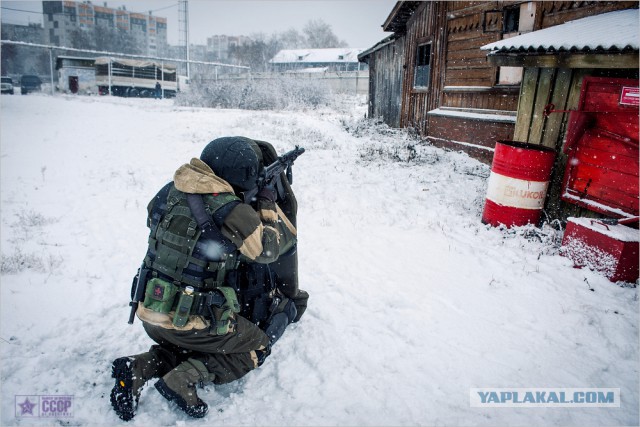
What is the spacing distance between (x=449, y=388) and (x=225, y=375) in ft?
4.56

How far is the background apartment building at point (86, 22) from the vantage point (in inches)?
2772

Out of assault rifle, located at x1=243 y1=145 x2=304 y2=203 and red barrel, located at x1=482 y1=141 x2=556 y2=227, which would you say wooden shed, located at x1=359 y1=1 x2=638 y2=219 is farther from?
assault rifle, located at x1=243 y1=145 x2=304 y2=203

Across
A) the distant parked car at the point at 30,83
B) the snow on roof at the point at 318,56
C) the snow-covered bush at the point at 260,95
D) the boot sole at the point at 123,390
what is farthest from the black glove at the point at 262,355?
the snow on roof at the point at 318,56

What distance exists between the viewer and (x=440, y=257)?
393 cm

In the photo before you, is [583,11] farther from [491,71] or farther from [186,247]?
[186,247]

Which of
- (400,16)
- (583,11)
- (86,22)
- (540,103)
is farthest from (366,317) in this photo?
(86,22)

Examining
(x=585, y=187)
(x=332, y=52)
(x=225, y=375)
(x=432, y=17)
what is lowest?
(x=225, y=375)

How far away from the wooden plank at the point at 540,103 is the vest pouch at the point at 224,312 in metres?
4.70

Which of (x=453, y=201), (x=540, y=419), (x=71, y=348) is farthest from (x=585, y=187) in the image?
(x=71, y=348)

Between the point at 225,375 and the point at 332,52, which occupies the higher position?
the point at 332,52

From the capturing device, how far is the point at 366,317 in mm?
2963

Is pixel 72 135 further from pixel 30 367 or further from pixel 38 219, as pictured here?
pixel 30 367

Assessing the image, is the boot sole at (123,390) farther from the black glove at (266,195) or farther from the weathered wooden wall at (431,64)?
the weathered wooden wall at (431,64)

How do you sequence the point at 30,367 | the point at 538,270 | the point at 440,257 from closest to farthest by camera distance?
the point at 30,367 → the point at 538,270 → the point at 440,257
